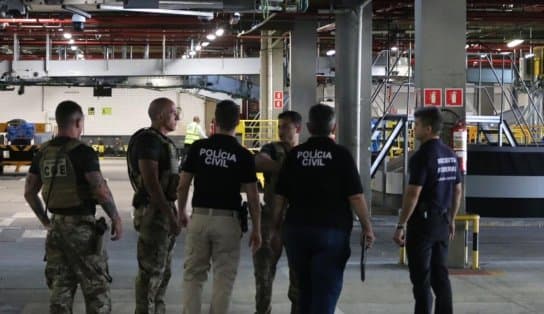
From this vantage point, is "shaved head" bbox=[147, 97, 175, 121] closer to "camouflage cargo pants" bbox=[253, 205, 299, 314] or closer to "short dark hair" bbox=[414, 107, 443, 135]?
"camouflage cargo pants" bbox=[253, 205, 299, 314]

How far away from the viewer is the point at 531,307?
27.0 ft

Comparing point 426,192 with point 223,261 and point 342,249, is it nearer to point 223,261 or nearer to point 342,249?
point 342,249

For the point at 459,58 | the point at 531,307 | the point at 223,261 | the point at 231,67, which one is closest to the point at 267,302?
the point at 223,261

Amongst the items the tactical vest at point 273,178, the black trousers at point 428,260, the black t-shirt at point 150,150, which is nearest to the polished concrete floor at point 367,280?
the black trousers at point 428,260

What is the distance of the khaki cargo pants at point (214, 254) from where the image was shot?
600cm

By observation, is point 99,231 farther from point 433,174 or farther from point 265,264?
point 433,174

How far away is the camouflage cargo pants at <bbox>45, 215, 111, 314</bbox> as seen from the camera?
5.88 m

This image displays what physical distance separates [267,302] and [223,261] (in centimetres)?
100

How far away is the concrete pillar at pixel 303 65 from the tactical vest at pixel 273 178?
14.4m

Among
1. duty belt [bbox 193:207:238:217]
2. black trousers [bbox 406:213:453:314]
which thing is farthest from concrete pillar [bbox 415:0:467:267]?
duty belt [bbox 193:207:238:217]

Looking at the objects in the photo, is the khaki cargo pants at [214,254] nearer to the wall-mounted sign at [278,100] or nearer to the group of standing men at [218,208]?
the group of standing men at [218,208]

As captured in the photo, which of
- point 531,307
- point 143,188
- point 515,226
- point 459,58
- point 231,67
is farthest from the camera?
point 231,67

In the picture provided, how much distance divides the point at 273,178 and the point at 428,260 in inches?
58.9

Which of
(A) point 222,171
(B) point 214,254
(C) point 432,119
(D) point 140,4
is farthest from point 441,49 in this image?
(D) point 140,4
